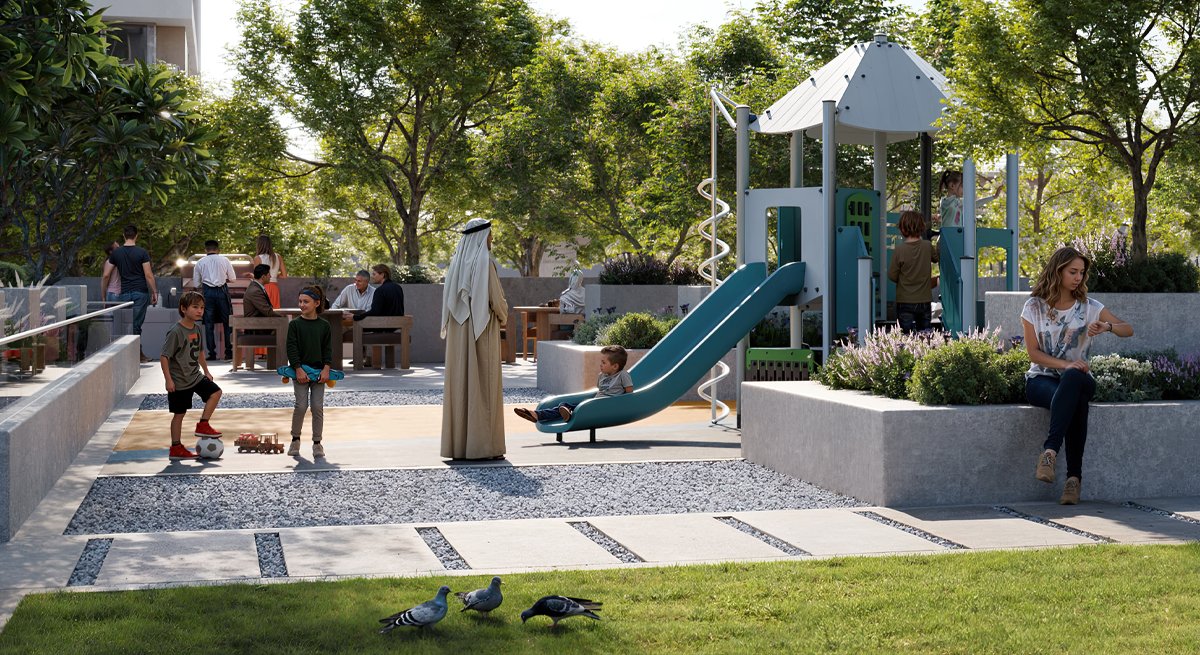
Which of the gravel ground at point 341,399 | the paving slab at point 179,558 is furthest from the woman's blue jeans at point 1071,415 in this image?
the gravel ground at point 341,399

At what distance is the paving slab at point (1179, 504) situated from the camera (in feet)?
27.2

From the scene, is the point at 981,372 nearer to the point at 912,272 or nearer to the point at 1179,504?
the point at 1179,504

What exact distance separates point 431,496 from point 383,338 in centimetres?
1378

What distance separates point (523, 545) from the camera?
7266mm

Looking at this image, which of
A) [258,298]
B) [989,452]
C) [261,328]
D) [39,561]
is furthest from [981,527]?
[261,328]

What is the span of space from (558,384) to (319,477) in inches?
339

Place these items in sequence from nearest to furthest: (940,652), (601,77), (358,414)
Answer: (940,652), (358,414), (601,77)

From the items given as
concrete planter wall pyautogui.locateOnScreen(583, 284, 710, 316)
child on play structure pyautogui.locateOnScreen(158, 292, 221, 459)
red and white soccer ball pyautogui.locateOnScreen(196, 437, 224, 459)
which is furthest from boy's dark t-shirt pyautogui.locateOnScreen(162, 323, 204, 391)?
concrete planter wall pyautogui.locateOnScreen(583, 284, 710, 316)

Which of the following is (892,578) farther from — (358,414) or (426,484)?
(358,414)

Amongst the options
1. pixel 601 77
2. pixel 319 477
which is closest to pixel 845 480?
pixel 319 477

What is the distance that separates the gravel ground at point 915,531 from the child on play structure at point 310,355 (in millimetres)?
4880

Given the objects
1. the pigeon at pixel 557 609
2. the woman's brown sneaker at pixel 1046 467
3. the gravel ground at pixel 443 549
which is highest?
the woman's brown sneaker at pixel 1046 467

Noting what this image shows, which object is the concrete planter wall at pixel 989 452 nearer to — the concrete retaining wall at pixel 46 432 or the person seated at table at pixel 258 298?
the concrete retaining wall at pixel 46 432

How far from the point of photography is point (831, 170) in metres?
13.7
